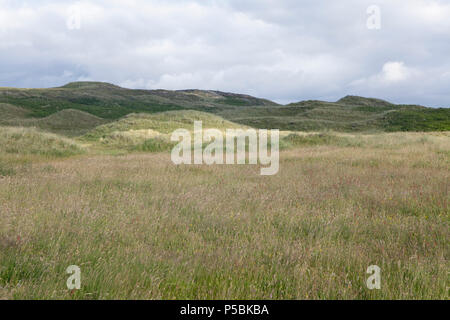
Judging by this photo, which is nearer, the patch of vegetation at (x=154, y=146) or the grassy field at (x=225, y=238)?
the grassy field at (x=225, y=238)

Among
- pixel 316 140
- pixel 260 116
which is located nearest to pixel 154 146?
pixel 316 140

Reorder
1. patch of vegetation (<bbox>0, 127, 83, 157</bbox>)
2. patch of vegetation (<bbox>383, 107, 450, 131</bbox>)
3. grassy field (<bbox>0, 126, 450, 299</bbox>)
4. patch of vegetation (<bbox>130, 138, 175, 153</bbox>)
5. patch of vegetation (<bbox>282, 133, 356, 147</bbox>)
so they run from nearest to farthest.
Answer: grassy field (<bbox>0, 126, 450, 299</bbox>), patch of vegetation (<bbox>0, 127, 83, 157</bbox>), patch of vegetation (<bbox>130, 138, 175, 153</bbox>), patch of vegetation (<bbox>282, 133, 356, 147</bbox>), patch of vegetation (<bbox>383, 107, 450, 131</bbox>)

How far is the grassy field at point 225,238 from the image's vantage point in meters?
3.20

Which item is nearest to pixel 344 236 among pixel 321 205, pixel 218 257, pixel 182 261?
pixel 321 205

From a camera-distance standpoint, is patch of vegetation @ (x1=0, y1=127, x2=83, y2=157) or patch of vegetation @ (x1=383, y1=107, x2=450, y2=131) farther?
patch of vegetation @ (x1=383, y1=107, x2=450, y2=131)

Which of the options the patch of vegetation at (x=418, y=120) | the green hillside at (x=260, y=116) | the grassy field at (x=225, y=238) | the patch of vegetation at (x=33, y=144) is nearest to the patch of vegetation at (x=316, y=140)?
the grassy field at (x=225, y=238)

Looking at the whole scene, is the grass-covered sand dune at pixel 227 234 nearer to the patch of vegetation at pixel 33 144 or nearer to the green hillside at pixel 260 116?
the patch of vegetation at pixel 33 144

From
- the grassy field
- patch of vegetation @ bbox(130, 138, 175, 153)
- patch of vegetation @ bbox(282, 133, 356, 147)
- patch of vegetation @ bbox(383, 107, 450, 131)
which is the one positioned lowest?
the grassy field

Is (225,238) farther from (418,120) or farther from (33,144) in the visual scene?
(418,120)

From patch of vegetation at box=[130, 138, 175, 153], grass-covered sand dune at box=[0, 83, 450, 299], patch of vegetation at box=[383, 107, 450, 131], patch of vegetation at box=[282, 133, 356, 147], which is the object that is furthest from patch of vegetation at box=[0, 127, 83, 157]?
patch of vegetation at box=[383, 107, 450, 131]

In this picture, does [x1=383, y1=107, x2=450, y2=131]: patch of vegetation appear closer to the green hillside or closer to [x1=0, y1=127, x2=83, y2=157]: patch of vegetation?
the green hillside

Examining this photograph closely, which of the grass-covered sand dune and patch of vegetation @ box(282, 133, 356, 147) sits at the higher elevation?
patch of vegetation @ box(282, 133, 356, 147)

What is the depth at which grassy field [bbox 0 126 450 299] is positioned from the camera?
3.20 m
